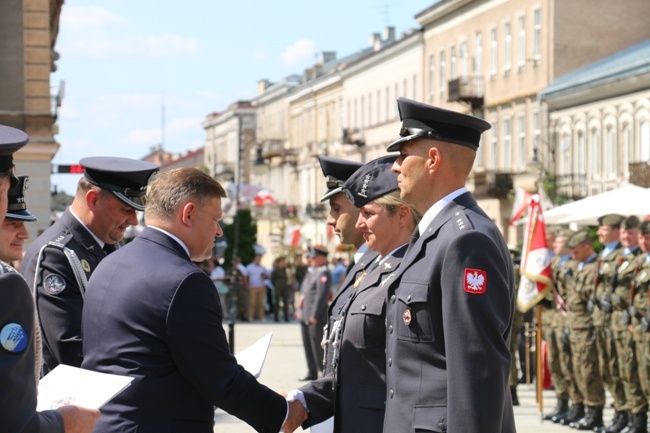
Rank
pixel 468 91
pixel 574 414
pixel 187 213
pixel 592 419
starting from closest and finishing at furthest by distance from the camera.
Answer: pixel 187 213
pixel 592 419
pixel 574 414
pixel 468 91

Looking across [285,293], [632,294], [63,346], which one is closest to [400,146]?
[63,346]

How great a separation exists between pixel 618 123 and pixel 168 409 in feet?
138

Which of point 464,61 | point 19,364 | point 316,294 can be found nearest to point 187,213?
point 19,364

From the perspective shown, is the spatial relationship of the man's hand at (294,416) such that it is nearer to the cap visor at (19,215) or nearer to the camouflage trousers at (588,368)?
the cap visor at (19,215)

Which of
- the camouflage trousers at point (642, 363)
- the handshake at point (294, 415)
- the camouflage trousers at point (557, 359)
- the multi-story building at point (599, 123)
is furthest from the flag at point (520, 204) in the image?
the handshake at point (294, 415)

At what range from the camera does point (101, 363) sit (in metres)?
5.86

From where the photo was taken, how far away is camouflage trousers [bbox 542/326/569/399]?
1653cm

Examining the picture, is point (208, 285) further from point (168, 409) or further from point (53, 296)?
point (53, 296)

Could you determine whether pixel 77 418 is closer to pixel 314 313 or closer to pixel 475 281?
pixel 475 281

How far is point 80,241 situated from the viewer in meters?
7.35

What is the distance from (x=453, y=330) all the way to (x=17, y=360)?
177 cm

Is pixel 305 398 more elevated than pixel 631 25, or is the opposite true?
pixel 631 25

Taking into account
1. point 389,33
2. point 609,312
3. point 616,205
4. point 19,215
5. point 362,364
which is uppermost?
point 389,33

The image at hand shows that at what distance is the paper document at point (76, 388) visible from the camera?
4.73m
